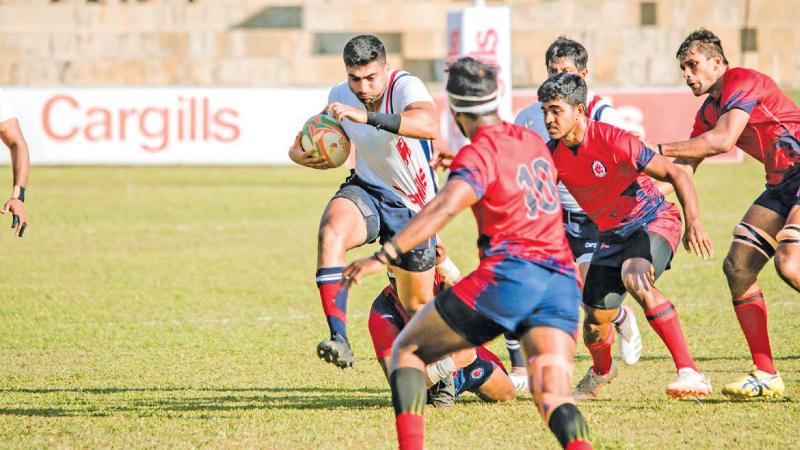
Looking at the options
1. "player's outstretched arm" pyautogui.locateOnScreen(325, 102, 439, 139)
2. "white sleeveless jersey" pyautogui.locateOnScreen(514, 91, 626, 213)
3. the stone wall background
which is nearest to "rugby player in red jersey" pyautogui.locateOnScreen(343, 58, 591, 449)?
"player's outstretched arm" pyautogui.locateOnScreen(325, 102, 439, 139)

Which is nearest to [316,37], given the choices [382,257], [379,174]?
[379,174]

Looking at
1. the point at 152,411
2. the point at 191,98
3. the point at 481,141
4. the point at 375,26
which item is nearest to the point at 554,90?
the point at 481,141

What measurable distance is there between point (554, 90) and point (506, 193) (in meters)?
1.58

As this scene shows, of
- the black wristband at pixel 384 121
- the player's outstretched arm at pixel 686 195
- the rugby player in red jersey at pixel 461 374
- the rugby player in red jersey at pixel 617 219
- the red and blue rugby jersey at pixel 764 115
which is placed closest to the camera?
the player's outstretched arm at pixel 686 195

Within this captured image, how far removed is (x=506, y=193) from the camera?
5469 mm

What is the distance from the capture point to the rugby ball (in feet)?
26.8

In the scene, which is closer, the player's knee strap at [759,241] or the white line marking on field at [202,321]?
the player's knee strap at [759,241]

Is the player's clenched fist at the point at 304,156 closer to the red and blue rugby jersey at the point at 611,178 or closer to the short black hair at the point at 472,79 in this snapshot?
the red and blue rugby jersey at the point at 611,178

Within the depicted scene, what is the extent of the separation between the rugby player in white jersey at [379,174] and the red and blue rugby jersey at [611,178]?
90 centimetres

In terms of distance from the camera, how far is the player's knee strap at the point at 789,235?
7762mm

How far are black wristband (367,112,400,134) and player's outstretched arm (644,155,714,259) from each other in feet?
4.86

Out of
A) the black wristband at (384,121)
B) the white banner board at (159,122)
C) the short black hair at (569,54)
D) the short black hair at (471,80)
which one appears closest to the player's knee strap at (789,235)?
the short black hair at (569,54)

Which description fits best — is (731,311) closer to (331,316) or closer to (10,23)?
(331,316)

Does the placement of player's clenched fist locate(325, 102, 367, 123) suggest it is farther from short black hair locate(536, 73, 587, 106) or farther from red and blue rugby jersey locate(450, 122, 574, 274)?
red and blue rugby jersey locate(450, 122, 574, 274)
